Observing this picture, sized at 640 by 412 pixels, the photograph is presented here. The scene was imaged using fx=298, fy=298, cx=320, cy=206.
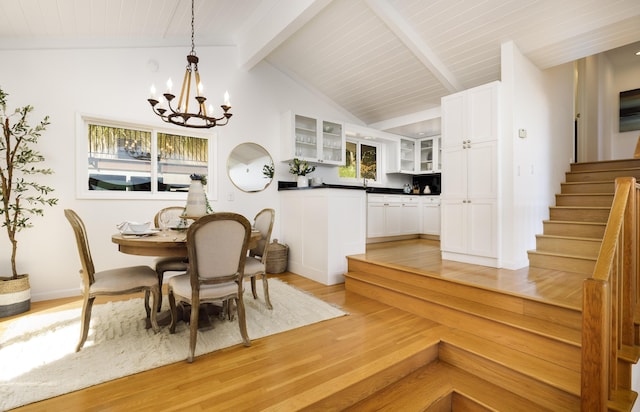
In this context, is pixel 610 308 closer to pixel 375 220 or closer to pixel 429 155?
pixel 375 220

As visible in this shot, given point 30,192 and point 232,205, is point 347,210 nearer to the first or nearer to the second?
point 232,205

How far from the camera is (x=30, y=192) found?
3125 millimetres

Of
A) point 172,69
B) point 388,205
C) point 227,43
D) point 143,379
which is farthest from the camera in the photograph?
point 388,205

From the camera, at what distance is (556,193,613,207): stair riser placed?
3.73 meters

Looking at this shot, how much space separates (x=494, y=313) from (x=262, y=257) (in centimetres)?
204

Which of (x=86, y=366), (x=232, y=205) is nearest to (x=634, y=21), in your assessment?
(x=232, y=205)

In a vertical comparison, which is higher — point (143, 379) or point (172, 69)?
point (172, 69)

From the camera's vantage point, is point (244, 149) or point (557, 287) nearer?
point (557, 287)

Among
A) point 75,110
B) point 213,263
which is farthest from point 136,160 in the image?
point 213,263

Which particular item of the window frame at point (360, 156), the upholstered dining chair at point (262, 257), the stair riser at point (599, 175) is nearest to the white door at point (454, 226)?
the stair riser at point (599, 175)

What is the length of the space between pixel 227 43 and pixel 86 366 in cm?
412

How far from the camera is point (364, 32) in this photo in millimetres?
3996

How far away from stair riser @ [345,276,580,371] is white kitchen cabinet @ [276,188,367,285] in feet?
2.04

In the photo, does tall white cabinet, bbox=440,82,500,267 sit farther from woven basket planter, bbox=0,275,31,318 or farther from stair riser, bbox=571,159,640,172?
woven basket planter, bbox=0,275,31,318
